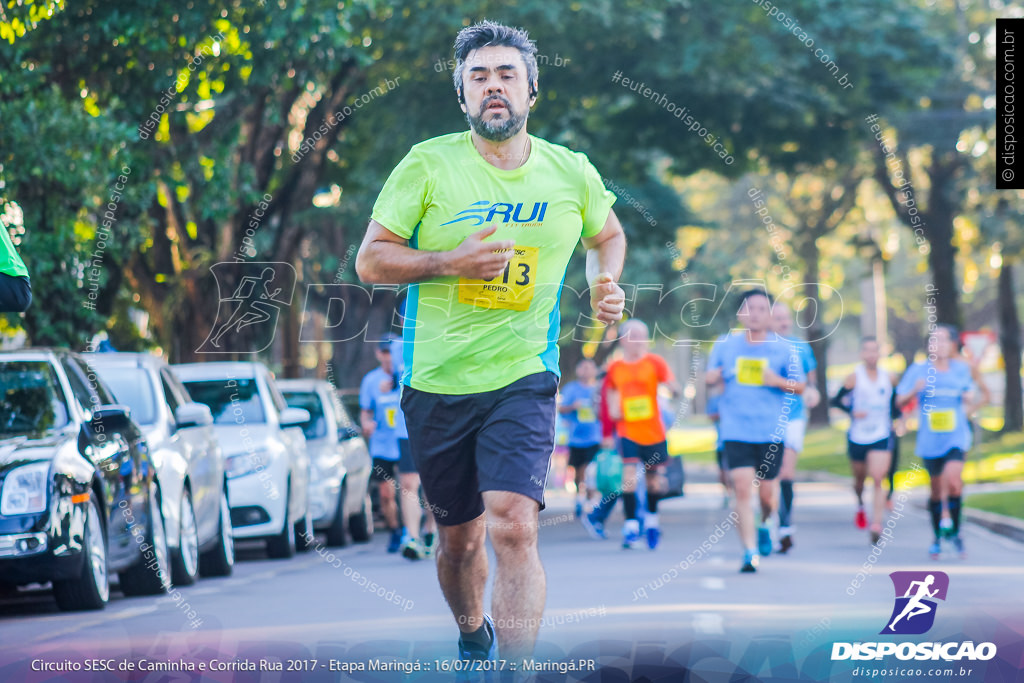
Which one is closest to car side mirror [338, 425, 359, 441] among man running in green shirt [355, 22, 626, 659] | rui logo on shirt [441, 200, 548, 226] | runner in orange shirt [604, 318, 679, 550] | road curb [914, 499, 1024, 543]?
runner in orange shirt [604, 318, 679, 550]

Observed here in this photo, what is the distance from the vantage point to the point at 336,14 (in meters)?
16.8

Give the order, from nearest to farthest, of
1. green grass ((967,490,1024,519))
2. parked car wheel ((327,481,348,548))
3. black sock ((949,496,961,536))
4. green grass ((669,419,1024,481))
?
black sock ((949,496,961,536))
parked car wheel ((327,481,348,548))
green grass ((967,490,1024,519))
green grass ((669,419,1024,481))

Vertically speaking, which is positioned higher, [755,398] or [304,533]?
[755,398]

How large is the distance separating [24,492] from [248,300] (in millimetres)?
13780

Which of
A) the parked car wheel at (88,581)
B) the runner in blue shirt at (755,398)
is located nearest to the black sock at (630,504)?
the runner in blue shirt at (755,398)

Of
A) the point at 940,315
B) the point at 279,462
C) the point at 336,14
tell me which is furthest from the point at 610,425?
the point at 940,315

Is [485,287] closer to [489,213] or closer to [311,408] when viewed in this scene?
[489,213]

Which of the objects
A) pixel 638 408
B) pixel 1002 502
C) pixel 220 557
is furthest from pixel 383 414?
pixel 1002 502

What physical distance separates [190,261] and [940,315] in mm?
18473

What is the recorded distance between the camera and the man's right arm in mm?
5402

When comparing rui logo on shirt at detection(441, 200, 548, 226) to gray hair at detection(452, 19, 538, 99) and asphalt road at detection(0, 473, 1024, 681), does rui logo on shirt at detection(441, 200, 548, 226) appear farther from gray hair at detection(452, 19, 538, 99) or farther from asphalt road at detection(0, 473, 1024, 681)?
asphalt road at detection(0, 473, 1024, 681)

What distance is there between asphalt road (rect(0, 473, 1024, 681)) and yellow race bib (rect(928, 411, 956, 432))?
1.03m

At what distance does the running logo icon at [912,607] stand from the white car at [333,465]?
29.9 ft

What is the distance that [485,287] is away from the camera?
5684 mm
